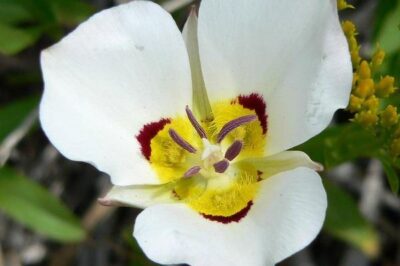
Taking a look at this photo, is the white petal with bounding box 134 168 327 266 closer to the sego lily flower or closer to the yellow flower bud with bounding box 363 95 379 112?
the sego lily flower

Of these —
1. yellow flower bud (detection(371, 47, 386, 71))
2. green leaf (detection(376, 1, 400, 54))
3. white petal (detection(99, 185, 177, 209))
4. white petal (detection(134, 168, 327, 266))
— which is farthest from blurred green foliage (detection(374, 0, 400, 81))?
white petal (detection(99, 185, 177, 209))

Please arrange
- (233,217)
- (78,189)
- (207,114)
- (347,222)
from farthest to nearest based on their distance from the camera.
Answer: (78,189) → (347,222) → (207,114) → (233,217)

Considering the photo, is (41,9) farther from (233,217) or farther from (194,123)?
(233,217)

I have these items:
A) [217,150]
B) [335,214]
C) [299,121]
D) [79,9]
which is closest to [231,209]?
[217,150]

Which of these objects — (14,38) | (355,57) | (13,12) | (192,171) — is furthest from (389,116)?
(13,12)

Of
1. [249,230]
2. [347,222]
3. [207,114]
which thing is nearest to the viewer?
Result: [249,230]

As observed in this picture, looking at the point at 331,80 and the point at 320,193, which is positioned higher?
the point at 331,80

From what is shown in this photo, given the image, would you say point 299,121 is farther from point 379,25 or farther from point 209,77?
point 379,25
